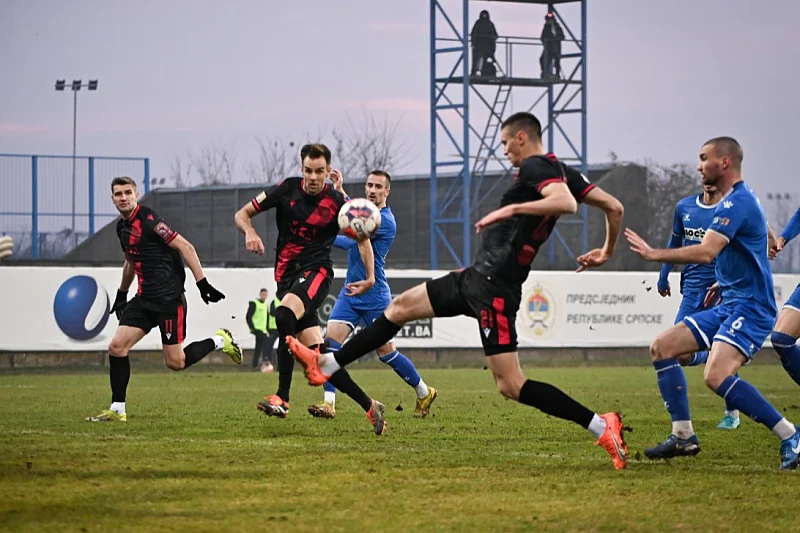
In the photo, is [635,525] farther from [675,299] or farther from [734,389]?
[675,299]

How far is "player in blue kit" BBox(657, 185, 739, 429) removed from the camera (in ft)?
38.6

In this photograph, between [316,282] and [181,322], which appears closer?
[316,282]

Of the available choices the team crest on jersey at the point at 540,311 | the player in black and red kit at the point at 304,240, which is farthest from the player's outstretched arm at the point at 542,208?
the team crest on jersey at the point at 540,311

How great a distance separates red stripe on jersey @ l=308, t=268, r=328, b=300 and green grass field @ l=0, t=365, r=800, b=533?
48.1 inches

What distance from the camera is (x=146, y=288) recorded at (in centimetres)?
1255

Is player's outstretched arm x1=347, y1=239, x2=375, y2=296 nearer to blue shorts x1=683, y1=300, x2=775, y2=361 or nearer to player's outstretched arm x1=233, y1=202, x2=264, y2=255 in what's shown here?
player's outstretched arm x1=233, y1=202, x2=264, y2=255

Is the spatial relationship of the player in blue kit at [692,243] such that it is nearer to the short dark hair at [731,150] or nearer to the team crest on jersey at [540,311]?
the short dark hair at [731,150]

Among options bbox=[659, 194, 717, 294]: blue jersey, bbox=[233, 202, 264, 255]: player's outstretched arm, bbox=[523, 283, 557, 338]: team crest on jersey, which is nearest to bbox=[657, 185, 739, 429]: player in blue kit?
bbox=[659, 194, 717, 294]: blue jersey

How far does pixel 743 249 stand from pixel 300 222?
4226 mm

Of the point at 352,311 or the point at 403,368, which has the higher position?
the point at 352,311

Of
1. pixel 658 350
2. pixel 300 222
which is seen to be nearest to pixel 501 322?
pixel 658 350

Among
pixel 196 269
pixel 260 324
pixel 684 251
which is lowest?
pixel 260 324

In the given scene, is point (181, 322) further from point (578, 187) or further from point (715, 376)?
point (715, 376)

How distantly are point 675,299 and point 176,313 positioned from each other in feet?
70.1
